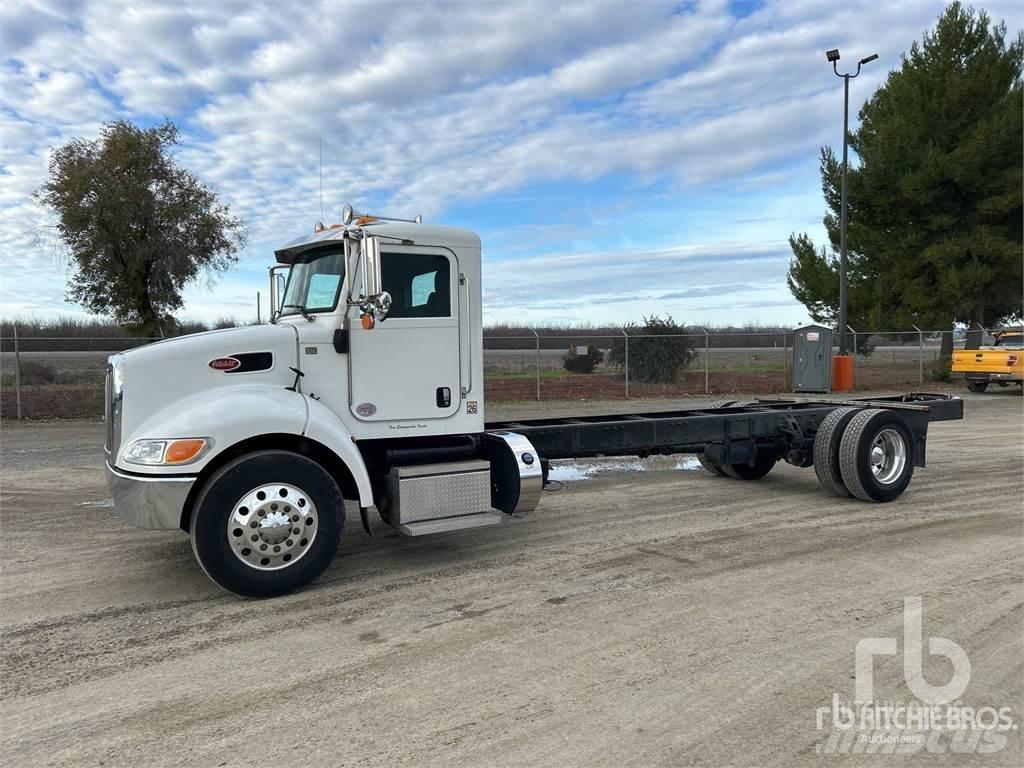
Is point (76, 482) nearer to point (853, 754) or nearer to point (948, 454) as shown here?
point (853, 754)

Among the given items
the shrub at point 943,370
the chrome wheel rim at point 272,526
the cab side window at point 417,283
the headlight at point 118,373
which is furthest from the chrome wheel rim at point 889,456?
the shrub at point 943,370

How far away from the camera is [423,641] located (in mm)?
4473

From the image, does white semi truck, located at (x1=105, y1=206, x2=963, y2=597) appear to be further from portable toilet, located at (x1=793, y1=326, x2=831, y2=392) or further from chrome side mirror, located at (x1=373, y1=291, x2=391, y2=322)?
portable toilet, located at (x1=793, y1=326, x2=831, y2=392)

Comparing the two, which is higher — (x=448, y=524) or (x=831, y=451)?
(x=831, y=451)

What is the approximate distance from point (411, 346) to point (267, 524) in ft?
5.63

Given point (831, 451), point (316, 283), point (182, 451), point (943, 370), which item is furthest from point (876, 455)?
point (943, 370)

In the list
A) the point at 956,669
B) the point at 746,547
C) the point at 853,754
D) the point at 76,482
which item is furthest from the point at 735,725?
the point at 76,482

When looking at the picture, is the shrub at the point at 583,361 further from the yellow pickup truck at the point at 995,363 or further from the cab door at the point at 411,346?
the cab door at the point at 411,346

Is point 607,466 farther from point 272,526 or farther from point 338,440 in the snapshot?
point 272,526

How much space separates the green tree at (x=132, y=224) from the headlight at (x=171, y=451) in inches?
561

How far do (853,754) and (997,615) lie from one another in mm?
2198

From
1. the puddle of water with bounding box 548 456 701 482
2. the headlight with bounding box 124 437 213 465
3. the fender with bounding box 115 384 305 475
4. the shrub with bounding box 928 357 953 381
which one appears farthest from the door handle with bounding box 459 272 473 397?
the shrub with bounding box 928 357 953 381

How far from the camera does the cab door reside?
18.7 feet

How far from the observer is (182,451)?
4.91 metres
